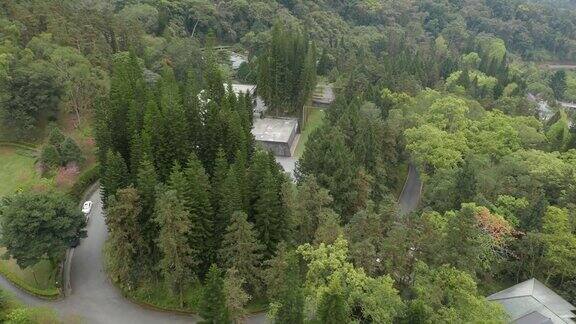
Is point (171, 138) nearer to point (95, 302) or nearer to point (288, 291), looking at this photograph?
point (95, 302)

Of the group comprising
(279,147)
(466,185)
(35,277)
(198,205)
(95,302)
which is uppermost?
(198,205)

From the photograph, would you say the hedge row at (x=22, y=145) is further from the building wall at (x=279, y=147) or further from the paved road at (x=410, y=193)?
the paved road at (x=410, y=193)

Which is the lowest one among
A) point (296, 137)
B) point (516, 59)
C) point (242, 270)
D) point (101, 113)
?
point (516, 59)

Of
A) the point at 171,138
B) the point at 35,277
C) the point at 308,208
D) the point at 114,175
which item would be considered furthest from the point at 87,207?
the point at 308,208

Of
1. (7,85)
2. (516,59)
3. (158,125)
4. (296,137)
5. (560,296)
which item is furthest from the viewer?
(516,59)

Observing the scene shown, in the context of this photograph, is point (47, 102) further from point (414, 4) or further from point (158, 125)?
point (414, 4)

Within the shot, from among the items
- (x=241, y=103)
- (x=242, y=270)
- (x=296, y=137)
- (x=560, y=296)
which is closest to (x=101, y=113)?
(x=241, y=103)
